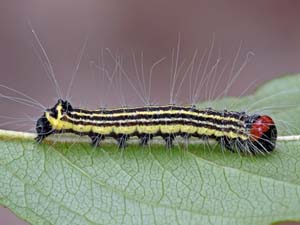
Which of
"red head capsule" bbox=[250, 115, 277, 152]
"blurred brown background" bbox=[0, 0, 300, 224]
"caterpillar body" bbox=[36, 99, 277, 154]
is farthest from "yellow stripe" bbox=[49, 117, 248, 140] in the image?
"blurred brown background" bbox=[0, 0, 300, 224]

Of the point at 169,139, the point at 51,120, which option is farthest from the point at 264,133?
the point at 51,120

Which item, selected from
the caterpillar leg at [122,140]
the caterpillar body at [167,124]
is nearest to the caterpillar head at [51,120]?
the caterpillar body at [167,124]

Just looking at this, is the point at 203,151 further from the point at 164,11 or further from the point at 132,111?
the point at 164,11

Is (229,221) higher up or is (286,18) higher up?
(286,18)

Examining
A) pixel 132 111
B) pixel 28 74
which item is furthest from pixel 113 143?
pixel 28 74

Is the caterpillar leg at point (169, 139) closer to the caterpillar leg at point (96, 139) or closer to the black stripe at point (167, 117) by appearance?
the black stripe at point (167, 117)

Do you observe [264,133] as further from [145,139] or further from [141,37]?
[141,37]

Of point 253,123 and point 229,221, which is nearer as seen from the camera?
point 229,221
